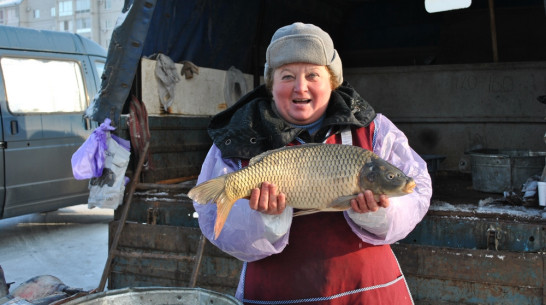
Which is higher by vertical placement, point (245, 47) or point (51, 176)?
point (245, 47)

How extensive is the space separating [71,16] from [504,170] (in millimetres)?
41470

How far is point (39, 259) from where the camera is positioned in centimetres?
654

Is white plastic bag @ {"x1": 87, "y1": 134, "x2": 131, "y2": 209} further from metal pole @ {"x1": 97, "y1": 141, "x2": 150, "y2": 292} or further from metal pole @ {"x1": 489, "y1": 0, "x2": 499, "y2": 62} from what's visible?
metal pole @ {"x1": 489, "y1": 0, "x2": 499, "y2": 62}

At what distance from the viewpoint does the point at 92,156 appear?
3939mm

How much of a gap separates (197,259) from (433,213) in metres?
1.58

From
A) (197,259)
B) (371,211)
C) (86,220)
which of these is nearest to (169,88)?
(197,259)

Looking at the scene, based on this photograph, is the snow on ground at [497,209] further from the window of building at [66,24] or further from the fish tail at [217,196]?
the window of building at [66,24]

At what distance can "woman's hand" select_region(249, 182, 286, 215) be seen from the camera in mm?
1778

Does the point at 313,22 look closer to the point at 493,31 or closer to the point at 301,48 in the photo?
the point at 493,31

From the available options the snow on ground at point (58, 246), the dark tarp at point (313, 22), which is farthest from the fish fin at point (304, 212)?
the snow on ground at point (58, 246)

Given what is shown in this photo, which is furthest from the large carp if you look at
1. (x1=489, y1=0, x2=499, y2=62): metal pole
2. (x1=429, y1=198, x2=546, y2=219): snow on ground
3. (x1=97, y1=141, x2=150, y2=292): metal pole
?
(x1=489, y1=0, x2=499, y2=62): metal pole

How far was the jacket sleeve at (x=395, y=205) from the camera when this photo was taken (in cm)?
184

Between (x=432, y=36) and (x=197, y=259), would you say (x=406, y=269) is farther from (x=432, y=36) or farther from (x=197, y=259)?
(x=432, y=36)

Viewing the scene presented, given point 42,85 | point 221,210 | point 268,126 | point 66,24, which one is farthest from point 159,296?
point 66,24
